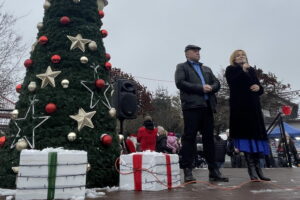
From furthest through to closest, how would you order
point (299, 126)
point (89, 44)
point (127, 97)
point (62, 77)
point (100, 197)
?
1. point (299, 126)
2. point (127, 97)
3. point (89, 44)
4. point (62, 77)
5. point (100, 197)

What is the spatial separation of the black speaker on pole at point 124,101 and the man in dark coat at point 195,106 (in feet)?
4.43

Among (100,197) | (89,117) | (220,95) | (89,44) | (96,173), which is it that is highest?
(220,95)

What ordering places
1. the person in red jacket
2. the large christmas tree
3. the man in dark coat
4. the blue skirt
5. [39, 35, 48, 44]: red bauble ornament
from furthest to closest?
1. the person in red jacket
2. the blue skirt
3. the man in dark coat
4. [39, 35, 48, 44]: red bauble ornament
5. the large christmas tree

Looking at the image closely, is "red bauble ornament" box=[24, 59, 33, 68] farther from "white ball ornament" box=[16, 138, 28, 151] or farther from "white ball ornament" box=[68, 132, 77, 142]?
"white ball ornament" box=[68, 132, 77, 142]

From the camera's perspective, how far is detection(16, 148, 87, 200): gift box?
274 centimetres

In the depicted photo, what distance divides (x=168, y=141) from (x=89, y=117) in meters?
5.77

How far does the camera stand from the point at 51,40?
13.5ft

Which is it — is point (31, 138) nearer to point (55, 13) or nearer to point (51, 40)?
point (51, 40)

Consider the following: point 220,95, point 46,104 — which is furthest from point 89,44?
point 220,95

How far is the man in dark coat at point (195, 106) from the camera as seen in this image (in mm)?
4238

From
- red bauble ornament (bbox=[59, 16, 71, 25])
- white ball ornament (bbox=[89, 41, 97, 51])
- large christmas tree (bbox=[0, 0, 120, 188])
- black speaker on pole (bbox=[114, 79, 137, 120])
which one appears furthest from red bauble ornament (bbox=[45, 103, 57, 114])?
black speaker on pole (bbox=[114, 79, 137, 120])

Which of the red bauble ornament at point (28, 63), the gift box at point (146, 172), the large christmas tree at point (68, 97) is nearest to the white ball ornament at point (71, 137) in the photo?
the large christmas tree at point (68, 97)

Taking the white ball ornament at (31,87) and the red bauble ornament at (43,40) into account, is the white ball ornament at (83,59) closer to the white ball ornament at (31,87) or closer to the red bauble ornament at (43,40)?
the red bauble ornament at (43,40)

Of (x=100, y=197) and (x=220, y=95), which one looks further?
(x=220, y=95)
